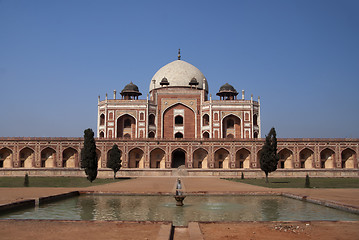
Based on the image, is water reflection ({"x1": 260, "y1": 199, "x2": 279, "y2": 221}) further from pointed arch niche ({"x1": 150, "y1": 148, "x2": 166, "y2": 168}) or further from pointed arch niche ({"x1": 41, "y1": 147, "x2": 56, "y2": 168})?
pointed arch niche ({"x1": 41, "y1": 147, "x2": 56, "y2": 168})

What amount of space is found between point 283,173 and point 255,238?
2231cm

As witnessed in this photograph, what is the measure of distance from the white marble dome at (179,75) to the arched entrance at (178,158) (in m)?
9.14

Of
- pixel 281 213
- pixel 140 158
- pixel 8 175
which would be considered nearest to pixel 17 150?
pixel 8 175

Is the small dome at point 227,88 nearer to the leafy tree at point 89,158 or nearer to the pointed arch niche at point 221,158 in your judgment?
the pointed arch niche at point 221,158

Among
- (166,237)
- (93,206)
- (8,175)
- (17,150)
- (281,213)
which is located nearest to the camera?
(166,237)

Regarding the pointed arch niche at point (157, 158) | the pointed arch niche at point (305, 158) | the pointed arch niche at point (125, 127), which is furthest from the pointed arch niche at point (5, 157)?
the pointed arch niche at point (305, 158)

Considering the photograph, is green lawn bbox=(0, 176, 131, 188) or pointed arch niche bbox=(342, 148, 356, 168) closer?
green lawn bbox=(0, 176, 131, 188)

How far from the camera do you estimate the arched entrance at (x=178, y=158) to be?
109ft

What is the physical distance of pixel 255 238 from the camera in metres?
5.44

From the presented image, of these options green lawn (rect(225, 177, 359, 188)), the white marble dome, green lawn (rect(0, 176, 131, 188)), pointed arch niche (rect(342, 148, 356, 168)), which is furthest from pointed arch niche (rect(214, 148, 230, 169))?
green lawn (rect(0, 176, 131, 188))

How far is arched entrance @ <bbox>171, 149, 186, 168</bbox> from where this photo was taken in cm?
3319

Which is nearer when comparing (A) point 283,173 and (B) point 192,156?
(A) point 283,173

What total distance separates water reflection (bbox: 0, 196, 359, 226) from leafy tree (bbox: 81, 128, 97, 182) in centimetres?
778

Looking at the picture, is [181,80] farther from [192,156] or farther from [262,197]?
[262,197]
